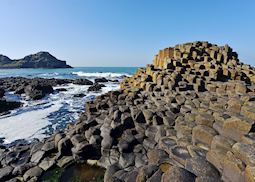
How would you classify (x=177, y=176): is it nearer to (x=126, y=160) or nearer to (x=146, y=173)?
(x=146, y=173)

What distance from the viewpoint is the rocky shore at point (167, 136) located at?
3.81m

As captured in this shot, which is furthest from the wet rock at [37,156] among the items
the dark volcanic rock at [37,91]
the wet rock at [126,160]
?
the dark volcanic rock at [37,91]

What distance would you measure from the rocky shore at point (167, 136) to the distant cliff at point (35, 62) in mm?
114519

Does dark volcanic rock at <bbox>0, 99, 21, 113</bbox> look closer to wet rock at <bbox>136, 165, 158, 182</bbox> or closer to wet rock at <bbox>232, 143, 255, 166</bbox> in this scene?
wet rock at <bbox>136, 165, 158, 182</bbox>

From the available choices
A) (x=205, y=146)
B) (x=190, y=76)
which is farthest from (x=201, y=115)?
(x=190, y=76)

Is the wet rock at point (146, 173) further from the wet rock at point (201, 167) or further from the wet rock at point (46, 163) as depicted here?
the wet rock at point (46, 163)

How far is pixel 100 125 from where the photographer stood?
7.22 meters

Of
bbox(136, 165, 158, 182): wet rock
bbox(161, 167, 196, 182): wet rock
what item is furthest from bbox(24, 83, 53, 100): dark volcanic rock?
bbox(161, 167, 196, 182): wet rock

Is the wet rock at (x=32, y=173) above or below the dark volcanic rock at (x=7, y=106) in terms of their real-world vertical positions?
above

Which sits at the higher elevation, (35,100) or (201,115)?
(201,115)

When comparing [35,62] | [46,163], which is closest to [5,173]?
[46,163]

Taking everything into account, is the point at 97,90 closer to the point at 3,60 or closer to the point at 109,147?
the point at 109,147

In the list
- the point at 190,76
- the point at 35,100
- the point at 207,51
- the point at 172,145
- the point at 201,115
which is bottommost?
the point at 35,100

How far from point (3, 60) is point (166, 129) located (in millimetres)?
139094
